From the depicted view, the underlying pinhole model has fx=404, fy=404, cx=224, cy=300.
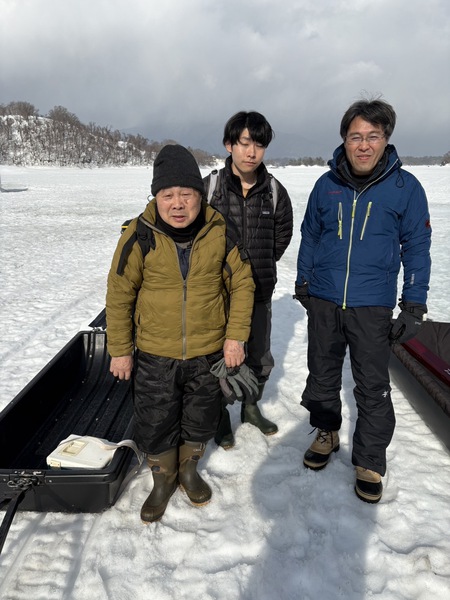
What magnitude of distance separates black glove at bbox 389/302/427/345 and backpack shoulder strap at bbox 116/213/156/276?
1.32 m

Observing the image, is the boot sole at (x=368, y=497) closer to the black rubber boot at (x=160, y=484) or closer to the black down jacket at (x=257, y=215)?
the black rubber boot at (x=160, y=484)

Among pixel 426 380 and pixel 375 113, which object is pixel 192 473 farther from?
pixel 375 113

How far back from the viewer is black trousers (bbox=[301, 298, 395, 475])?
2.17 meters

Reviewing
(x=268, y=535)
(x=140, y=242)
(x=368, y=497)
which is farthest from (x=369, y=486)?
(x=140, y=242)

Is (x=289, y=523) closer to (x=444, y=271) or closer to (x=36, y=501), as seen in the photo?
(x=36, y=501)

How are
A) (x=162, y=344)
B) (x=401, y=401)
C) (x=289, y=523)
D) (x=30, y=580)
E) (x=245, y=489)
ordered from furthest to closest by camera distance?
(x=401, y=401), (x=245, y=489), (x=289, y=523), (x=162, y=344), (x=30, y=580)

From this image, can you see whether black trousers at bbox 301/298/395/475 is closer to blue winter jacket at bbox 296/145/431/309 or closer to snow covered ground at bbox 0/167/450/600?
blue winter jacket at bbox 296/145/431/309

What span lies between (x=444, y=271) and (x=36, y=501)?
292 inches

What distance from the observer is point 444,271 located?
736 centimetres

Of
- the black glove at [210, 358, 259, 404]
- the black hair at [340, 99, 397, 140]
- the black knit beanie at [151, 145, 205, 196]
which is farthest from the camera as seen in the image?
the black glove at [210, 358, 259, 404]

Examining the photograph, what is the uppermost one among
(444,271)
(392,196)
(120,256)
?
(392,196)

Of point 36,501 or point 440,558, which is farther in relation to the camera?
point 36,501

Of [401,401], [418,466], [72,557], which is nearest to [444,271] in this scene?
[401,401]

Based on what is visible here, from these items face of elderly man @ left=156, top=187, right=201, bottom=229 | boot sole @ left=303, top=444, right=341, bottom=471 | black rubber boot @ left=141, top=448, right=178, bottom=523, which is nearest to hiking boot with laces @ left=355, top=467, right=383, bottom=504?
boot sole @ left=303, top=444, right=341, bottom=471
